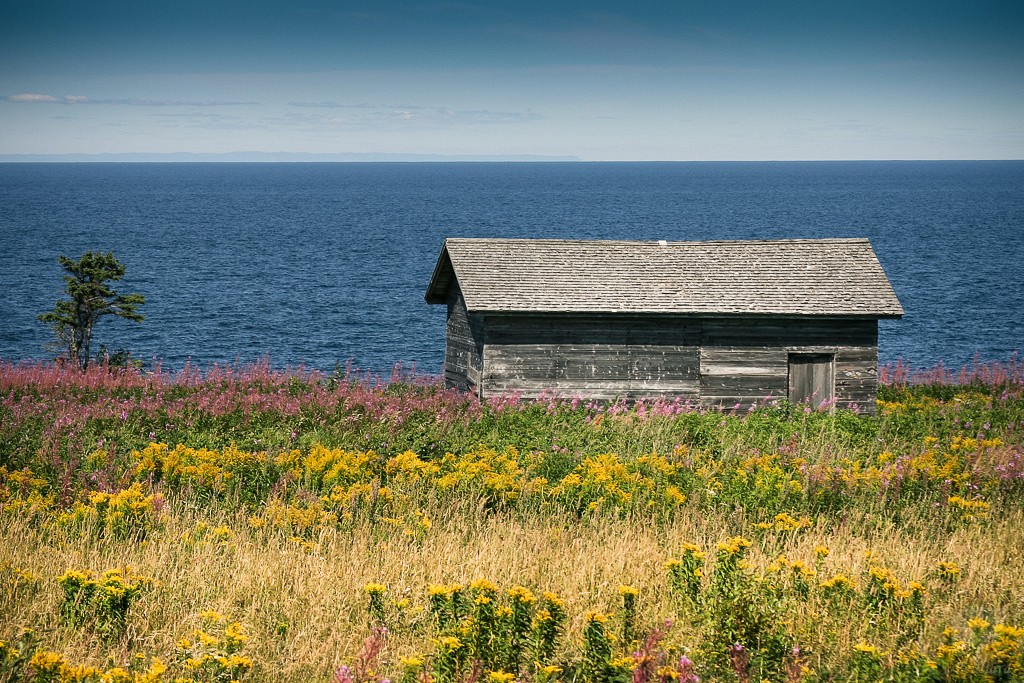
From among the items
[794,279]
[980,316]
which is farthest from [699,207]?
[794,279]

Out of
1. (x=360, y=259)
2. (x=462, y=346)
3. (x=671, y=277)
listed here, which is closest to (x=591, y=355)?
(x=671, y=277)

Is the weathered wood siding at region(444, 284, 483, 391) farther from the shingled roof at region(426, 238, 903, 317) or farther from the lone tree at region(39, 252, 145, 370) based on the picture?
the lone tree at region(39, 252, 145, 370)

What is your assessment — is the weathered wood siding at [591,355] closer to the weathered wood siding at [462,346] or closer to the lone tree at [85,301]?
the weathered wood siding at [462,346]

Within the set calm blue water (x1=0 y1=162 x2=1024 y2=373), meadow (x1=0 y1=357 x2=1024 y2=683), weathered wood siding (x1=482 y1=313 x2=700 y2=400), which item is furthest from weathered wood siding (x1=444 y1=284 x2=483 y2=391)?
calm blue water (x1=0 y1=162 x2=1024 y2=373)

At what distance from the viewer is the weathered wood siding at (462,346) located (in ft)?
75.7

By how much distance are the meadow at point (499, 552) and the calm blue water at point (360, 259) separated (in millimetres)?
18866

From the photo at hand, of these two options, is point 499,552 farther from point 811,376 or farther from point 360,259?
point 360,259

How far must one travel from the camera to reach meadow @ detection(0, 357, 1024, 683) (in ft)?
22.6

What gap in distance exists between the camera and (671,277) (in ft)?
77.6

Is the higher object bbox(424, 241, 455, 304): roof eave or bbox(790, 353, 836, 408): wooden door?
bbox(424, 241, 455, 304): roof eave

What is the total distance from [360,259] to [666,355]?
6021 cm

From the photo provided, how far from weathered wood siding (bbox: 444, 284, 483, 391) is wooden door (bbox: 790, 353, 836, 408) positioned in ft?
23.2

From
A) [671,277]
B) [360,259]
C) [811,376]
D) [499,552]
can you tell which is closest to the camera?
[499,552]

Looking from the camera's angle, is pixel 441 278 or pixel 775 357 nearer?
pixel 775 357
